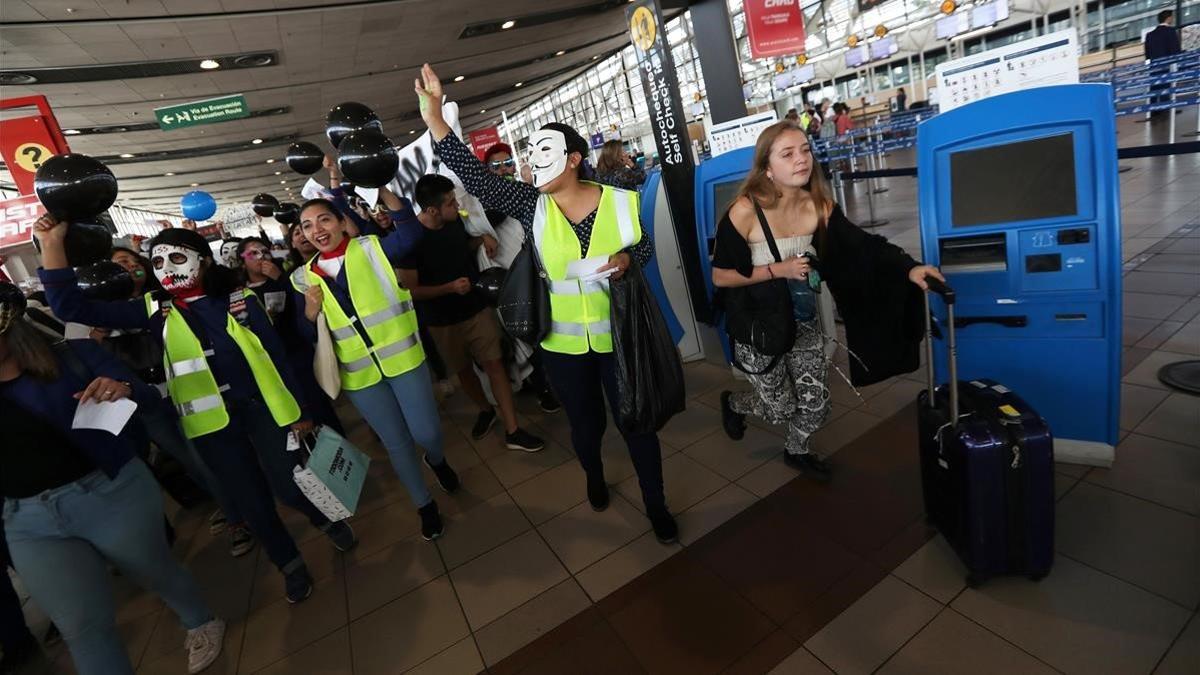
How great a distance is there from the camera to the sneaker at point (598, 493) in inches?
107

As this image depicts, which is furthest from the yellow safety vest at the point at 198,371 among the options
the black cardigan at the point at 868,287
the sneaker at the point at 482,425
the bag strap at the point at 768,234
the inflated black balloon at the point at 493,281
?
the bag strap at the point at 768,234

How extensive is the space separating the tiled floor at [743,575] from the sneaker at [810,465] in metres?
0.07

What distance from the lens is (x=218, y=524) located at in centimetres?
358

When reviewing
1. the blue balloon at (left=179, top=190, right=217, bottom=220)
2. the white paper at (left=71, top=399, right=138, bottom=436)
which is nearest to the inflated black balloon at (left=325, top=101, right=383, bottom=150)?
the white paper at (left=71, top=399, right=138, bottom=436)

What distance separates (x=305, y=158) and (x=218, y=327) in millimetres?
1455

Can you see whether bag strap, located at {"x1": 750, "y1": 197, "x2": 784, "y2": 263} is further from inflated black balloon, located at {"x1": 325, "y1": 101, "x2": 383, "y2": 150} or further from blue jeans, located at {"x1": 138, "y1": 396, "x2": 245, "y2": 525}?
blue jeans, located at {"x1": 138, "y1": 396, "x2": 245, "y2": 525}

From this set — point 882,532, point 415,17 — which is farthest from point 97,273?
point 415,17

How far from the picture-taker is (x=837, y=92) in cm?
2348

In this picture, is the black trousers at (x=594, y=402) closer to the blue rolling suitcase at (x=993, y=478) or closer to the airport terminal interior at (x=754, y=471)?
the airport terminal interior at (x=754, y=471)

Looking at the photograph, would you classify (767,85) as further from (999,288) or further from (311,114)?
(999,288)

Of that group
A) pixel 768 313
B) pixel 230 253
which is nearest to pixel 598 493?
pixel 768 313

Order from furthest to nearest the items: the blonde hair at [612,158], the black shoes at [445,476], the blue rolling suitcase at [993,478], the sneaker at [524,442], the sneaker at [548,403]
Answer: the blonde hair at [612,158], the sneaker at [548,403], the sneaker at [524,442], the black shoes at [445,476], the blue rolling suitcase at [993,478]

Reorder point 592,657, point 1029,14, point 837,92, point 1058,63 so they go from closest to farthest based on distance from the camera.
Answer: point 592,657 → point 1058,63 → point 1029,14 → point 837,92

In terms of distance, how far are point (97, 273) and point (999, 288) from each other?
4.08 m
